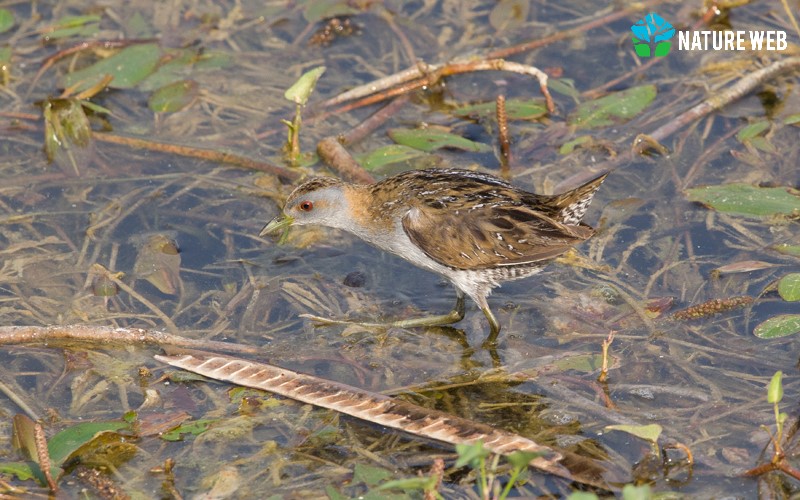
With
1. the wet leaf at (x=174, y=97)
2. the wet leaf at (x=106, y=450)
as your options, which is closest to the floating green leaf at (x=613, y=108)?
the wet leaf at (x=174, y=97)

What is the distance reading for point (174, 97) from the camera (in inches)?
286

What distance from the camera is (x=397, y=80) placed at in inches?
286

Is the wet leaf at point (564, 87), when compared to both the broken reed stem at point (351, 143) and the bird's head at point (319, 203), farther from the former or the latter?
the bird's head at point (319, 203)

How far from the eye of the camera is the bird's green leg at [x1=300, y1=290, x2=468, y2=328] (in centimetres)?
568

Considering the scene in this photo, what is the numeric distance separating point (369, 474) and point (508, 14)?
4.60 meters

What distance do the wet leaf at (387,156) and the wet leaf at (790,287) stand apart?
7.96 feet

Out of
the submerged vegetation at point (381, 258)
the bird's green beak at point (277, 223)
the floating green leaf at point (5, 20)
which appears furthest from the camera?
the floating green leaf at point (5, 20)

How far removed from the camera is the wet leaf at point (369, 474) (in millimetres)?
4430

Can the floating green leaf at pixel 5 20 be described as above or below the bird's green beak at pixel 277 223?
above

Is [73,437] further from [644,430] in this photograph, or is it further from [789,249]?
[789,249]

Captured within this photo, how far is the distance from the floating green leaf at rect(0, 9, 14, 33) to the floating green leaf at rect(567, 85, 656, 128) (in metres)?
4.22

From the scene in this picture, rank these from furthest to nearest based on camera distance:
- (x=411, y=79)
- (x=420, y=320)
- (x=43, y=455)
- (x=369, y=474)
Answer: (x=411, y=79), (x=420, y=320), (x=369, y=474), (x=43, y=455)

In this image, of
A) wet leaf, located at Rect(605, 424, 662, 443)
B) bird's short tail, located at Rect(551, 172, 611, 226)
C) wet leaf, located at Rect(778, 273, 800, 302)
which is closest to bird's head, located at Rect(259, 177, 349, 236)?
bird's short tail, located at Rect(551, 172, 611, 226)

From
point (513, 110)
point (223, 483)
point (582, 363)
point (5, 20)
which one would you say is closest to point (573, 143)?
point (513, 110)
